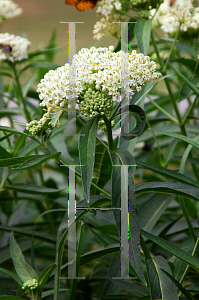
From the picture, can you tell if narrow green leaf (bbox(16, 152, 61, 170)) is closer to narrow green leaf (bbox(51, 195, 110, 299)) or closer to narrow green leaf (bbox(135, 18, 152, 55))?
narrow green leaf (bbox(51, 195, 110, 299))

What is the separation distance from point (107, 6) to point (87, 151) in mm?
375

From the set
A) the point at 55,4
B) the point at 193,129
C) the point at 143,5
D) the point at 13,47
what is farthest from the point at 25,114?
the point at 193,129

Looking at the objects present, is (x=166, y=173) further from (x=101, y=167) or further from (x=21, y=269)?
(x=21, y=269)

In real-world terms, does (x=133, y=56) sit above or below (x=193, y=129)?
above

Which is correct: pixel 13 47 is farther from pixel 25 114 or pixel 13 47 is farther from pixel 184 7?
pixel 184 7

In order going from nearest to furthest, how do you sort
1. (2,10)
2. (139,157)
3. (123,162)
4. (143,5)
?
1. (123,162)
2. (143,5)
3. (2,10)
4. (139,157)

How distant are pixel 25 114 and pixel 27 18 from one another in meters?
0.45

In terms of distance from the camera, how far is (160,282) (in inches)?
18.9

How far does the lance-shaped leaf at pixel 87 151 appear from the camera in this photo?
0.40 m

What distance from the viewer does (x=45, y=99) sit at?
0.45m

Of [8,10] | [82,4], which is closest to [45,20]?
[8,10]

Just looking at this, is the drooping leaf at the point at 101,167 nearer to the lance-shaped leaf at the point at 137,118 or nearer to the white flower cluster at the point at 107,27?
the lance-shaped leaf at the point at 137,118

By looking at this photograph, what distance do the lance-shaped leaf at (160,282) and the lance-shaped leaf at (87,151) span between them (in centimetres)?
21

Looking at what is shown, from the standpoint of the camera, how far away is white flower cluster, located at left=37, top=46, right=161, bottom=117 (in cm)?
42
